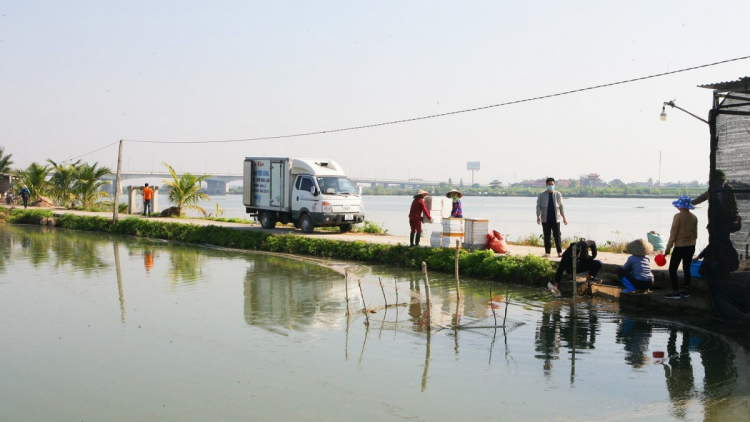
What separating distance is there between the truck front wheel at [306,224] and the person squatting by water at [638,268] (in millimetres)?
12424

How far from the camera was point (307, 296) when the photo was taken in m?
13.8

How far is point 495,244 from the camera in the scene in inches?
658

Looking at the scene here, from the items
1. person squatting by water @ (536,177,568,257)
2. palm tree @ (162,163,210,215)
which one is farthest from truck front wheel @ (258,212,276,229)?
person squatting by water @ (536,177,568,257)

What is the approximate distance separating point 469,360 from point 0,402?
214 inches

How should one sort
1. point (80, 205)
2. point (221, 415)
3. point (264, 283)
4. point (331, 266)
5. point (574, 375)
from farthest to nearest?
point (80, 205)
point (331, 266)
point (264, 283)
point (574, 375)
point (221, 415)

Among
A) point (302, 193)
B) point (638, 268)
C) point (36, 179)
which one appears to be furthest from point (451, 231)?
point (36, 179)

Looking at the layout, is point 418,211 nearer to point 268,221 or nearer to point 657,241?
point 657,241

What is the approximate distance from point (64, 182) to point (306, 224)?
2468 cm

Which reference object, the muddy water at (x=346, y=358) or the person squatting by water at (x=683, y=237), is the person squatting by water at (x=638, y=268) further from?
the muddy water at (x=346, y=358)

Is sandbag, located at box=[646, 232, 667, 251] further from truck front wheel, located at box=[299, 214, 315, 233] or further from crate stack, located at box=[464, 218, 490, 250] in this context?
truck front wheel, located at box=[299, 214, 315, 233]

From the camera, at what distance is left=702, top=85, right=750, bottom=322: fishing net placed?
10008 mm

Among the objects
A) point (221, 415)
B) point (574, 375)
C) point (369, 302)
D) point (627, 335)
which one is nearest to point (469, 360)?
point (574, 375)

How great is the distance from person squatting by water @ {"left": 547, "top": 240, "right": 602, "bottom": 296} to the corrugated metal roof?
12.6 feet

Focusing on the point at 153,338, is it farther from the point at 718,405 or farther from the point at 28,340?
the point at 718,405
